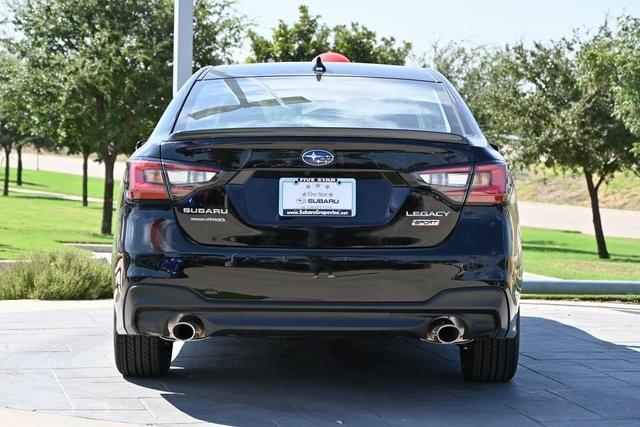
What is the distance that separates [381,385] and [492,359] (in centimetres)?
59

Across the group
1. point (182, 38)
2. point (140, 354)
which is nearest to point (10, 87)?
point (182, 38)

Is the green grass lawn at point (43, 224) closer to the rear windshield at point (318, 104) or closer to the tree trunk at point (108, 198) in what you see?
the tree trunk at point (108, 198)

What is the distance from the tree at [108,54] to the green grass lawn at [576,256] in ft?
35.5

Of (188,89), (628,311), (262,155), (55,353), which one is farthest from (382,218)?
(628,311)

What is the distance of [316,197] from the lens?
520cm

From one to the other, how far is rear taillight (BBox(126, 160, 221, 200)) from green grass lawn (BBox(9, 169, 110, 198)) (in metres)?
55.6

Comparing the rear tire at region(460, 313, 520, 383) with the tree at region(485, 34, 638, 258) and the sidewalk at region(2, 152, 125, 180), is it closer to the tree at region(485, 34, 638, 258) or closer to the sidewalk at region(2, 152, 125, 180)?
the tree at region(485, 34, 638, 258)

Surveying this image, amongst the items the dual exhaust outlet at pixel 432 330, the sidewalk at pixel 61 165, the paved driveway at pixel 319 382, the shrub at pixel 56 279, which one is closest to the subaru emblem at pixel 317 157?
the dual exhaust outlet at pixel 432 330

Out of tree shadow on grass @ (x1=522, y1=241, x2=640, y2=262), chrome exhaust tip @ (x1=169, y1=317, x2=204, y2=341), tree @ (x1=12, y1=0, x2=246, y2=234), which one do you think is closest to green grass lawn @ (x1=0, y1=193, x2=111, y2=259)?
tree @ (x1=12, y1=0, x2=246, y2=234)

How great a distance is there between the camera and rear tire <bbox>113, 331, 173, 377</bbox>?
234 inches

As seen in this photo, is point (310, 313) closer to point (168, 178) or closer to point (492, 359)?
point (168, 178)

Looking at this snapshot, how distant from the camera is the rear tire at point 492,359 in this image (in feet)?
19.7

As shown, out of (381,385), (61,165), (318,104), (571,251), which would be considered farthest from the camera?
(61,165)

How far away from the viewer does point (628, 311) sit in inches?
396
